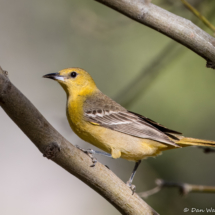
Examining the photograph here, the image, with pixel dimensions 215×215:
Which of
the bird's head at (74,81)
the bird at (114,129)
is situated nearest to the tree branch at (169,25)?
the bird at (114,129)

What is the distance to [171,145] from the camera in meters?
4.11

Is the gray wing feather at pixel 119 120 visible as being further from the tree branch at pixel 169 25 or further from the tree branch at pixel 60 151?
the tree branch at pixel 169 25

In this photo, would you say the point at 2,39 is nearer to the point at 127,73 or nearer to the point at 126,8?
the point at 127,73

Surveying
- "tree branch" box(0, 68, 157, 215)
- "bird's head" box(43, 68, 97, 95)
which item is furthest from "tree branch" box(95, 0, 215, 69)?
"bird's head" box(43, 68, 97, 95)

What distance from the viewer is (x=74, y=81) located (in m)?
4.95

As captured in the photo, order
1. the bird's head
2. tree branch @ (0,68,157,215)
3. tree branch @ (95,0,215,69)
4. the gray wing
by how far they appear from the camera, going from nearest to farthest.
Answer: tree branch @ (0,68,157,215) → tree branch @ (95,0,215,69) → the gray wing → the bird's head

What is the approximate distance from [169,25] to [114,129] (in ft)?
6.20

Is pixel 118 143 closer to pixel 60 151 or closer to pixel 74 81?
pixel 74 81

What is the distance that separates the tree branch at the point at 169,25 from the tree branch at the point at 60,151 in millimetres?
1159

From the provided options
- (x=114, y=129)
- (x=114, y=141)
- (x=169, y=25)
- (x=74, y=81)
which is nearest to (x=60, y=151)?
(x=169, y=25)

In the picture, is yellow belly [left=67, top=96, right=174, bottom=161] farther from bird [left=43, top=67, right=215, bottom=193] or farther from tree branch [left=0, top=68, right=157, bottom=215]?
tree branch [left=0, top=68, right=157, bottom=215]

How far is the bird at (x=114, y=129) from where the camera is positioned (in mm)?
4074

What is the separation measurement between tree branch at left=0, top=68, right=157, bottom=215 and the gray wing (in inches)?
49.7

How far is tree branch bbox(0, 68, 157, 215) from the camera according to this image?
2234 millimetres
